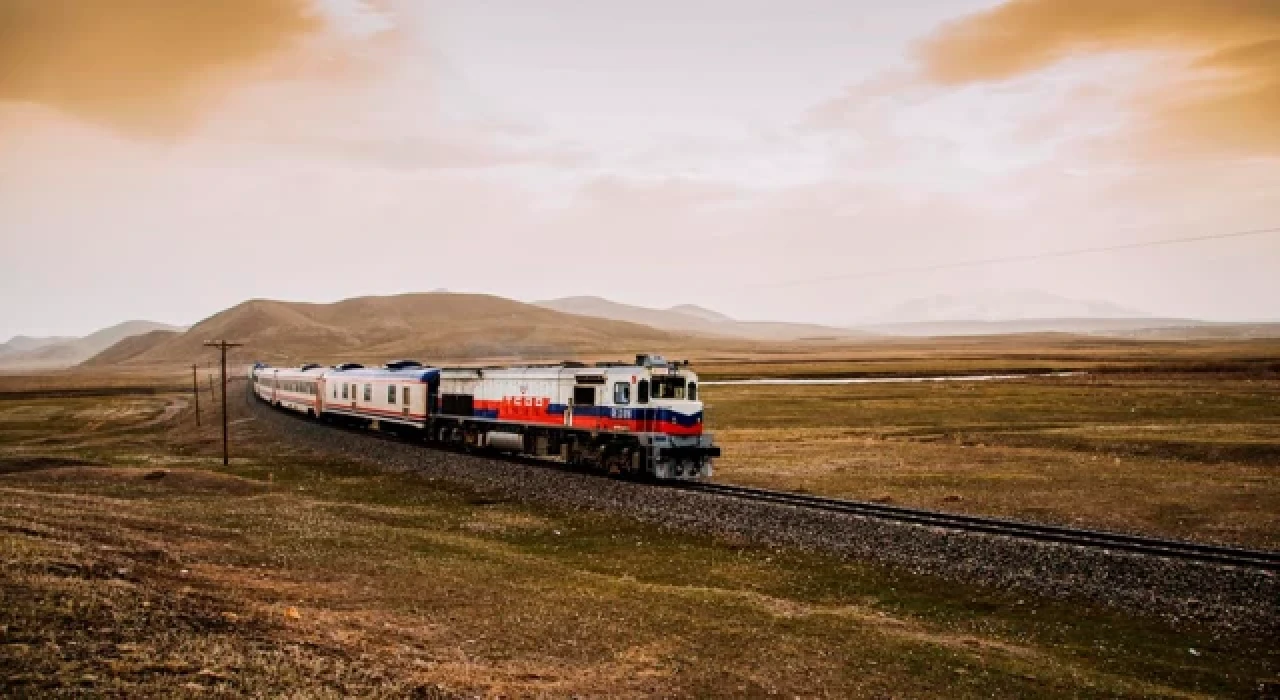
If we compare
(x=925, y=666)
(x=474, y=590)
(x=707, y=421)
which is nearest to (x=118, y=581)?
(x=474, y=590)

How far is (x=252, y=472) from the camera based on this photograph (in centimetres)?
4366

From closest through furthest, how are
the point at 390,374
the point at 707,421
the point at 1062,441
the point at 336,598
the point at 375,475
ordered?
the point at 336,598 → the point at 375,475 → the point at 1062,441 → the point at 390,374 → the point at 707,421

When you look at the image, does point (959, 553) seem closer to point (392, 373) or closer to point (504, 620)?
point (504, 620)

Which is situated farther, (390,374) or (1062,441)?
(390,374)

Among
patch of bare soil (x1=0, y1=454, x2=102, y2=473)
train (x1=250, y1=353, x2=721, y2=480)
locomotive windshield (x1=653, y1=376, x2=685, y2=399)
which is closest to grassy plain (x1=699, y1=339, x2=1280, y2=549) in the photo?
train (x1=250, y1=353, x2=721, y2=480)

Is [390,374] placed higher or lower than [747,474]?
higher

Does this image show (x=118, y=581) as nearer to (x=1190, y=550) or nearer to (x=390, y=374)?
(x=1190, y=550)

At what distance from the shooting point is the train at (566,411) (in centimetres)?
3634

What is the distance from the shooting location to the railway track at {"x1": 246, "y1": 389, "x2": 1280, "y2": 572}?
23.5 meters

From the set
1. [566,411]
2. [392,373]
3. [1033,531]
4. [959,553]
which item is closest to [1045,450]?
[1033,531]

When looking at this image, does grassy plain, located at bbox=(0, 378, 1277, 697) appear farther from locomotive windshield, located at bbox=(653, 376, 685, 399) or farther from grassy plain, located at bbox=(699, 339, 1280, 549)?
grassy plain, located at bbox=(699, 339, 1280, 549)

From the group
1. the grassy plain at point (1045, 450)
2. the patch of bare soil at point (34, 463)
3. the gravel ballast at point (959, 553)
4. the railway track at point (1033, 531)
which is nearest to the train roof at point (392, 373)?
the gravel ballast at point (959, 553)

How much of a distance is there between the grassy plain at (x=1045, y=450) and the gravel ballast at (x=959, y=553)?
7.72 m

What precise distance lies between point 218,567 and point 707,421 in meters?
54.0
